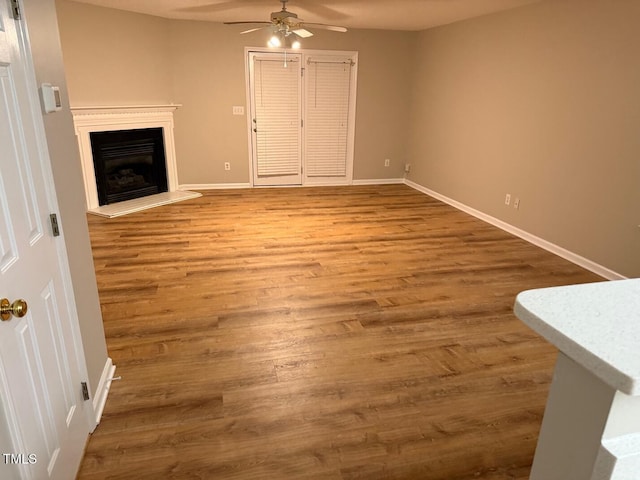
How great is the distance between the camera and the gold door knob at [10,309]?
1124mm

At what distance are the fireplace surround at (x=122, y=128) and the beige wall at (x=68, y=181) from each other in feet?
12.1

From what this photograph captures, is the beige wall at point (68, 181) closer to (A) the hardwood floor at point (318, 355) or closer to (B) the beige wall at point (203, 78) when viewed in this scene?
(A) the hardwood floor at point (318, 355)

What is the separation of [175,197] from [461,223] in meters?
3.98

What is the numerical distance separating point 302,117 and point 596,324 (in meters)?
6.62

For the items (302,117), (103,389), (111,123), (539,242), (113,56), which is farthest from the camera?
(302,117)

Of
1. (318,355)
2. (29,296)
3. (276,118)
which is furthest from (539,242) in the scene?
(29,296)

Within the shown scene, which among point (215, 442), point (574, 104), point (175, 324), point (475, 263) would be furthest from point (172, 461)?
point (574, 104)

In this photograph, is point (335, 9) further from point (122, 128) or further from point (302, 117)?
point (122, 128)

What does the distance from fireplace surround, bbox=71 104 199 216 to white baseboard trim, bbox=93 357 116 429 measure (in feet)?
11.7

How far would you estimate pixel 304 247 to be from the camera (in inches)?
175

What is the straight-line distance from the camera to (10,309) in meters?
1.14

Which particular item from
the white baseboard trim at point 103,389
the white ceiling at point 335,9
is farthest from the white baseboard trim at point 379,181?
the white baseboard trim at point 103,389

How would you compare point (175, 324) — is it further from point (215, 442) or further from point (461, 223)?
point (461, 223)

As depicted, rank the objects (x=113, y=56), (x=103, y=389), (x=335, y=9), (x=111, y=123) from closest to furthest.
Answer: (x=103, y=389)
(x=335, y=9)
(x=113, y=56)
(x=111, y=123)
